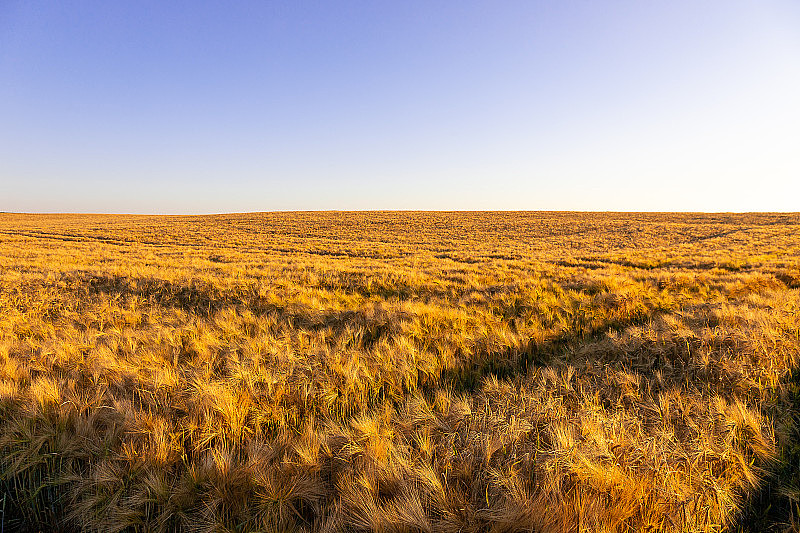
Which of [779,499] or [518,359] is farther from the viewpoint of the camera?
[518,359]

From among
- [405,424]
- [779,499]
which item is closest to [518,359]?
[405,424]

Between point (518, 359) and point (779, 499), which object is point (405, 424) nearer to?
point (518, 359)

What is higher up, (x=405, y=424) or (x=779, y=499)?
(x=405, y=424)

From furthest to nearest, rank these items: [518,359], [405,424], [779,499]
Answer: [518,359] → [405,424] → [779,499]

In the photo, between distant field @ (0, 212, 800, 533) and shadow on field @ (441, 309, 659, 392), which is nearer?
distant field @ (0, 212, 800, 533)

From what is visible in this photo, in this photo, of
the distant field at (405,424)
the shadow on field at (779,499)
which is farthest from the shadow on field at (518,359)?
the shadow on field at (779,499)

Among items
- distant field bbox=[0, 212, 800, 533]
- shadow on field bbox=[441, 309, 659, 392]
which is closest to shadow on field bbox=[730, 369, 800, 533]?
distant field bbox=[0, 212, 800, 533]

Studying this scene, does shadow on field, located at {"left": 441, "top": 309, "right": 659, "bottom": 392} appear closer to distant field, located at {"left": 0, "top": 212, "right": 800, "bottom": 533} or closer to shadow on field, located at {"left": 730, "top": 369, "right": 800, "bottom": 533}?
distant field, located at {"left": 0, "top": 212, "right": 800, "bottom": 533}

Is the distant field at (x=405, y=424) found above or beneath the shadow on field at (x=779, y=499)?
above

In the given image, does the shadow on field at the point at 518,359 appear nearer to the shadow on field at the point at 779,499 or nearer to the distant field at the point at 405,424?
the distant field at the point at 405,424

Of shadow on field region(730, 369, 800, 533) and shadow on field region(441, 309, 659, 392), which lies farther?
shadow on field region(441, 309, 659, 392)

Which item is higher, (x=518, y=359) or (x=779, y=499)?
(x=518, y=359)

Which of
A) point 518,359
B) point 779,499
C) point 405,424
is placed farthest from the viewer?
point 518,359

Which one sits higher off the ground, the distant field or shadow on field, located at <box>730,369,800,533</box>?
the distant field
